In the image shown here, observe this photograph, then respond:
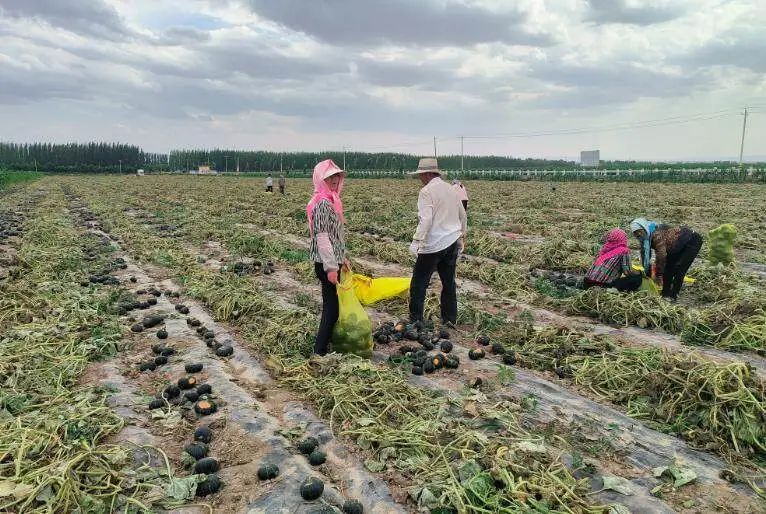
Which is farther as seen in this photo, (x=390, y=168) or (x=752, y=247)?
(x=390, y=168)

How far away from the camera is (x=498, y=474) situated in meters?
3.90

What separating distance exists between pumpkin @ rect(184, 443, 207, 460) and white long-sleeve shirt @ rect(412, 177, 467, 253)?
13.5ft

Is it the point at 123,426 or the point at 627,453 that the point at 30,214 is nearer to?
the point at 123,426

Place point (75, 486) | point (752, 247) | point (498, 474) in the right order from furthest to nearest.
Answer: point (752, 247) → point (498, 474) → point (75, 486)

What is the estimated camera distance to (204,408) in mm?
5160

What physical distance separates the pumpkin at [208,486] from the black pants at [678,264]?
8.26 m

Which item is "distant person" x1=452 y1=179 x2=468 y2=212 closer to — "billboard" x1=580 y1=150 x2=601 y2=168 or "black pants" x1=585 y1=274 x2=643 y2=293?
"black pants" x1=585 y1=274 x2=643 y2=293

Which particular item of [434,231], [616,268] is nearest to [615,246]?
[616,268]

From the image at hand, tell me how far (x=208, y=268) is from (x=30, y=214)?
1538 centimetres

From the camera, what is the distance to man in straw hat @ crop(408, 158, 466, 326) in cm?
746

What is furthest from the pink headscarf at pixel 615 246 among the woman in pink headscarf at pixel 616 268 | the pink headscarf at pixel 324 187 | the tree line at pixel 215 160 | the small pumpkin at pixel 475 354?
the tree line at pixel 215 160

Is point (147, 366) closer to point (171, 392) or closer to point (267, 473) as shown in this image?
point (171, 392)

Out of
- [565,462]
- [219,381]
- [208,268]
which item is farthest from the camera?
[208,268]

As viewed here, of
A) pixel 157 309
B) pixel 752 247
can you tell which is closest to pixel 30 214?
pixel 157 309
